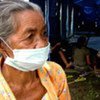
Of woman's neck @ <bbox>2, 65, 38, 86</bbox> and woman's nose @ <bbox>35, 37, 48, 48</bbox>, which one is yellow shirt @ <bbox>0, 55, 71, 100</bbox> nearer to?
woman's neck @ <bbox>2, 65, 38, 86</bbox>

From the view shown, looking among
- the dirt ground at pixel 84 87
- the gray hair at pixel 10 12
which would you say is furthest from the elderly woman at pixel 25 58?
the dirt ground at pixel 84 87

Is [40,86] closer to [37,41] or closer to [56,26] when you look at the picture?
[37,41]

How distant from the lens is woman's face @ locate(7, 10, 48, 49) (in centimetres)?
213

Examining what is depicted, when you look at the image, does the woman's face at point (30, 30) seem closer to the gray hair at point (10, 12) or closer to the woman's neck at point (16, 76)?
the gray hair at point (10, 12)

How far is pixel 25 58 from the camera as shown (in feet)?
7.64

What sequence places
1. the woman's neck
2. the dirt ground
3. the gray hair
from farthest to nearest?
the dirt ground
the woman's neck
the gray hair

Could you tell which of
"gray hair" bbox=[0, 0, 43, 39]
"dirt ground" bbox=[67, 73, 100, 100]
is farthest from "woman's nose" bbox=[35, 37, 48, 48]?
"dirt ground" bbox=[67, 73, 100, 100]

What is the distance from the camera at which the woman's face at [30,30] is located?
213cm

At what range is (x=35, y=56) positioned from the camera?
232 cm

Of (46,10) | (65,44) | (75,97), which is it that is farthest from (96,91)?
(65,44)

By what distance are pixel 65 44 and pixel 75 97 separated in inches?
133

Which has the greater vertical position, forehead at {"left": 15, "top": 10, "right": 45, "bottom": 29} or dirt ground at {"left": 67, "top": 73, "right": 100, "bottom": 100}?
forehead at {"left": 15, "top": 10, "right": 45, "bottom": 29}

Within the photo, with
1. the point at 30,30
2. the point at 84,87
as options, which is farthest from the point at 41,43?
the point at 84,87

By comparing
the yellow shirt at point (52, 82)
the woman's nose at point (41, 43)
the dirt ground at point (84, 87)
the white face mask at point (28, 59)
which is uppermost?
the woman's nose at point (41, 43)
